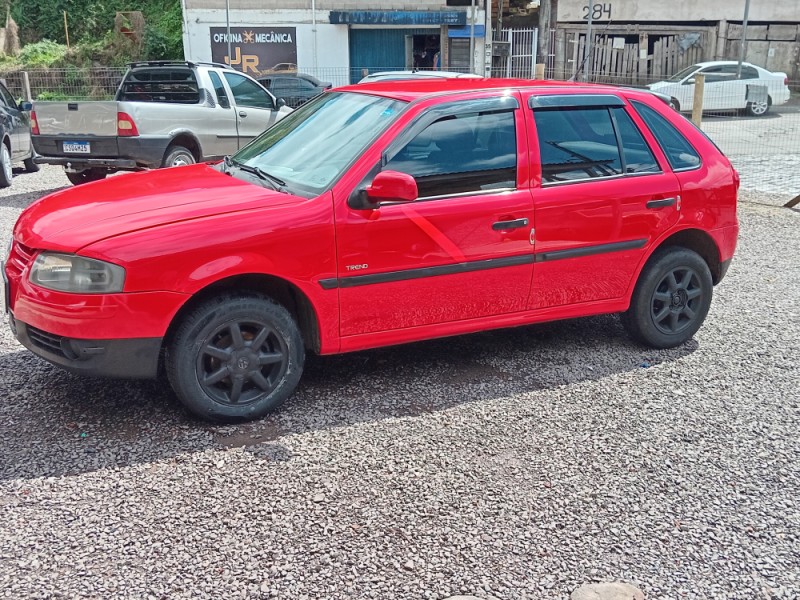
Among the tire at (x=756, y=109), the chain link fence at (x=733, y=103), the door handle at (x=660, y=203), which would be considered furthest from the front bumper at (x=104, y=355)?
the tire at (x=756, y=109)

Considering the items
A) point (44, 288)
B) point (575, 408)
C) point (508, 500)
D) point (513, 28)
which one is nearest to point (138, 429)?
point (44, 288)

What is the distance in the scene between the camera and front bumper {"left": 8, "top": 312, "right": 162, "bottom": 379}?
13.5 feet

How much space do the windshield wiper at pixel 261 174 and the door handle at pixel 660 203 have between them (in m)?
2.36

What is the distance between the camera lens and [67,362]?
164 inches

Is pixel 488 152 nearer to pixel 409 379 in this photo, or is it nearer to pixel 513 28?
pixel 409 379

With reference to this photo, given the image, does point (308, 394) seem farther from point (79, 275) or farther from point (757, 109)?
point (757, 109)

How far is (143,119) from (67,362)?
7.51 meters

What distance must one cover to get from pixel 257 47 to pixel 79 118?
19750mm

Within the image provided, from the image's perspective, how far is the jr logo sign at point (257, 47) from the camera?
29.3 m

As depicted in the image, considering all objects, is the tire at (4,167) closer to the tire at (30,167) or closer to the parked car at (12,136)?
the parked car at (12,136)

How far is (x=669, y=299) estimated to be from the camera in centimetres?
571

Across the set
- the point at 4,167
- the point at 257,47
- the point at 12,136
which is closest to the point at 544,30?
the point at 257,47

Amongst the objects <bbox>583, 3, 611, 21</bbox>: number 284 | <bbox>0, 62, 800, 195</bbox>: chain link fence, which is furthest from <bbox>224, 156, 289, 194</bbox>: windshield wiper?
<bbox>583, 3, 611, 21</bbox>: number 284

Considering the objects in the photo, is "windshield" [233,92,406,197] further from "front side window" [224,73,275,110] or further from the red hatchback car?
"front side window" [224,73,275,110]
